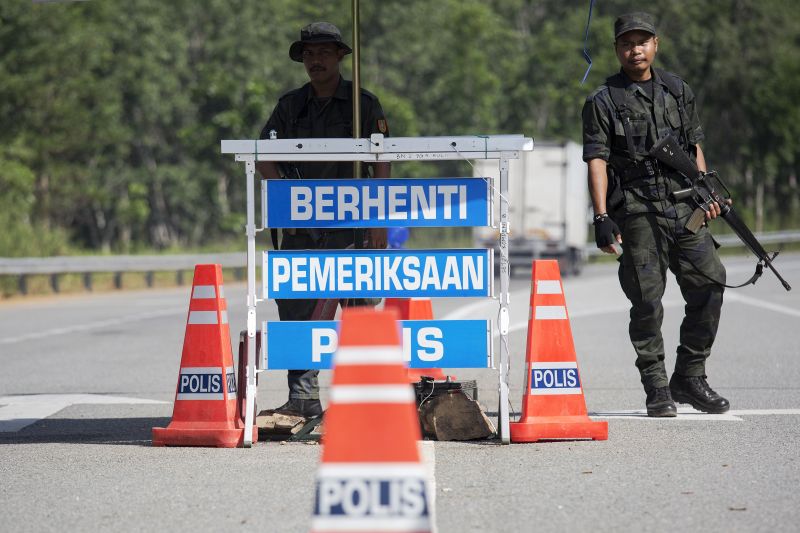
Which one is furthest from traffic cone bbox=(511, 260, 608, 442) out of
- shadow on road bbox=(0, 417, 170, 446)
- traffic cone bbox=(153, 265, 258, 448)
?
shadow on road bbox=(0, 417, 170, 446)

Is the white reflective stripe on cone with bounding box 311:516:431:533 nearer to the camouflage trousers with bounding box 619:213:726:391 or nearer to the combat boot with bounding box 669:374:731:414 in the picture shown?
the camouflage trousers with bounding box 619:213:726:391

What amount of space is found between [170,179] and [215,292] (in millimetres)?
55330

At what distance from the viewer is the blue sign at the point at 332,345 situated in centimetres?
718

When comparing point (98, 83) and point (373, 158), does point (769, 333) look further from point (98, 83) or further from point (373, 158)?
point (98, 83)

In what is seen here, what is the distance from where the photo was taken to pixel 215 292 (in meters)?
7.59

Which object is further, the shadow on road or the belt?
the belt

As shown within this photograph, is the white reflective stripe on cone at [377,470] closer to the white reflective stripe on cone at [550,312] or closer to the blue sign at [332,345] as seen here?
the blue sign at [332,345]

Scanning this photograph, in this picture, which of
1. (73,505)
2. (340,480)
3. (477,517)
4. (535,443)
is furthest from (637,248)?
(340,480)

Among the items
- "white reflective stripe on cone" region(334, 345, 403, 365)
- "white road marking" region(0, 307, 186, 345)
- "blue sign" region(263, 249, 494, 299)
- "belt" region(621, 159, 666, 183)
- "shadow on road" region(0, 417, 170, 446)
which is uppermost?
"belt" region(621, 159, 666, 183)

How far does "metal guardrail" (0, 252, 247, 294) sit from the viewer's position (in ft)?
90.0

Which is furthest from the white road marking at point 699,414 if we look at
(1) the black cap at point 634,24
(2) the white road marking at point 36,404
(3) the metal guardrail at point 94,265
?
(3) the metal guardrail at point 94,265

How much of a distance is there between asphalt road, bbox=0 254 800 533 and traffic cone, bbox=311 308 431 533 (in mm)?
1336

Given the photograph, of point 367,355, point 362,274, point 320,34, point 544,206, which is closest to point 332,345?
point 362,274

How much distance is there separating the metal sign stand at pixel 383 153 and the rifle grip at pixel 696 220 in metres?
1.38
